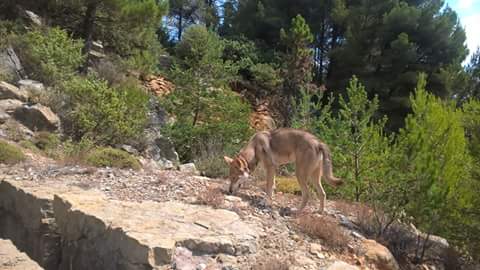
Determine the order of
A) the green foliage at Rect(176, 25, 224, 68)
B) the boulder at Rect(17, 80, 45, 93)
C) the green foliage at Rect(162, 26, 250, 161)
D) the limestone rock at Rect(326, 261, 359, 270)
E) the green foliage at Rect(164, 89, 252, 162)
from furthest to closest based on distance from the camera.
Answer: the green foliage at Rect(176, 25, 224, 68)
the green foliage at Rect(162, 26, 250, 161)
the green foliage at Rect(164, 89, 252, 162)
the boulder at Rect(17, 80, 45, 93)
the limestone rock at Rect(326, 261, 359, 270)

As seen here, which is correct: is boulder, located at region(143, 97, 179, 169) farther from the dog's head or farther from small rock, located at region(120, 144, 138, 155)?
the dog's head

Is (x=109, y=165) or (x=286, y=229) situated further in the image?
(x=109, y=165)

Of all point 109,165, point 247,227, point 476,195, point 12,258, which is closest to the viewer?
point 247,227

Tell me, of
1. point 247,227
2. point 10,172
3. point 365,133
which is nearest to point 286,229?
point 247,227

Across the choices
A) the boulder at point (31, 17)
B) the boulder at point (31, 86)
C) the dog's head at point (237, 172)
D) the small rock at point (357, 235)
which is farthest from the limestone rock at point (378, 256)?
the boulder at point (31, 17)

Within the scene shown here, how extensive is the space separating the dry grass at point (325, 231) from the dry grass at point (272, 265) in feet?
4.20

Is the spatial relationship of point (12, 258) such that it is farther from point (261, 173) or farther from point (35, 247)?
point (261, 173)

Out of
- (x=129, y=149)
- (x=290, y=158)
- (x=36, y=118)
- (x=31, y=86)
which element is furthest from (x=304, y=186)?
(x=31, y=86)

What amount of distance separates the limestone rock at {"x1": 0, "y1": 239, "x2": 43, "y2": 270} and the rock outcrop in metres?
0.12

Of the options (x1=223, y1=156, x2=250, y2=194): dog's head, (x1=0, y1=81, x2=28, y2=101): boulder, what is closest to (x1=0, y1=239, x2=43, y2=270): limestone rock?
(x1=223, y1=156, x2=250, y2=194): dog's head

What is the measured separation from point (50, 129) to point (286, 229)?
9891 mm

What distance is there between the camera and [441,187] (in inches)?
315

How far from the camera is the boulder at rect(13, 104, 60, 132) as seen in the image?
552 inches

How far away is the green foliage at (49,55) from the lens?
16719 mm
